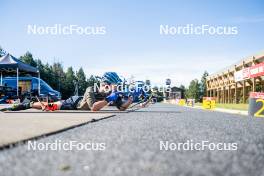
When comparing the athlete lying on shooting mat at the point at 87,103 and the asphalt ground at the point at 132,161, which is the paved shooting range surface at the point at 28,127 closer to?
the asphalt ground at the point at 132,161

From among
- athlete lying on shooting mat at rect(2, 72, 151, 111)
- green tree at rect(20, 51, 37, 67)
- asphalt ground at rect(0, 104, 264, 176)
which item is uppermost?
green tree at rect(20, 51, 37, 67)

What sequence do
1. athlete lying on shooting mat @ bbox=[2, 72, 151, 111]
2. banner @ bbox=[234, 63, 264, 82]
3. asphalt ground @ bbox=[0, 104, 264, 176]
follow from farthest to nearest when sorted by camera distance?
banner @ bbox=[234, 63, 264, 82] → athlete lying on shooting mat @ bbox=[2, 72, 151, 111] → asphalt ground @ bbox=[0, 104, 264, 176]

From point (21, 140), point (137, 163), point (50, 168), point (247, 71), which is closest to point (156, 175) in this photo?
point (137, 163)

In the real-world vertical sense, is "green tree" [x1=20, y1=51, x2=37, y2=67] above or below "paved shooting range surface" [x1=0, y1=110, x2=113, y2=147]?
above

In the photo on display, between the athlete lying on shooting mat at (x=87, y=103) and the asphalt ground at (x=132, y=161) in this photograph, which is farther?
the athlete lying on shooting mat at (x=87, y=103)

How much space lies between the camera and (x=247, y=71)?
3762 cm

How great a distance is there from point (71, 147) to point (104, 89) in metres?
16.6

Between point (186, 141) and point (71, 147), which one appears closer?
point (71, 147)

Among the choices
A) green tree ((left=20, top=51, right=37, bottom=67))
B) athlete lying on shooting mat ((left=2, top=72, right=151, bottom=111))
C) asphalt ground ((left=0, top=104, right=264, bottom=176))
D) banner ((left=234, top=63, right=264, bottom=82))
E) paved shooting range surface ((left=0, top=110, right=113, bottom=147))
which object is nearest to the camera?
asphalt ground ((left=0, top=104, right=264, bottom=176))

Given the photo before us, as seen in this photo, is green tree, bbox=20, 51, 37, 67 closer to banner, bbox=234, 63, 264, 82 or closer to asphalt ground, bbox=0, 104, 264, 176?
banner, bbox=234, 63, 264, 82

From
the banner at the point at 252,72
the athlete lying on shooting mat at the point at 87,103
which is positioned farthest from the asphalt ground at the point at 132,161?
the banner at the point at 252,72

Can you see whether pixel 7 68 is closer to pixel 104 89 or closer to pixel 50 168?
pixel 104 89

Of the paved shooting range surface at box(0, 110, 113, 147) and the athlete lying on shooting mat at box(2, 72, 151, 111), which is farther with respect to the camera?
the athlete lying on shooting mat at box(2, 72, 151, 111)

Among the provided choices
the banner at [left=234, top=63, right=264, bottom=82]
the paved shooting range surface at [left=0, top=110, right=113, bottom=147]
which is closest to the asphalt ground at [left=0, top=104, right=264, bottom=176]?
the paved shooting range surface at [left=0, top=110, right=113, bottom=147]
